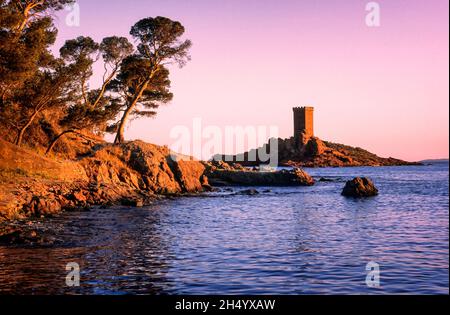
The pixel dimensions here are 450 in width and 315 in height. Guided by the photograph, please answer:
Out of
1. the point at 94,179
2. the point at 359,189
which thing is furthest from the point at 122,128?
the point at 359,189

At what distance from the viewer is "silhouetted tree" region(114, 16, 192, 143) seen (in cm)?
4584

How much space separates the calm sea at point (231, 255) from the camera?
1188cm

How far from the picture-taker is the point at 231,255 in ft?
52.6

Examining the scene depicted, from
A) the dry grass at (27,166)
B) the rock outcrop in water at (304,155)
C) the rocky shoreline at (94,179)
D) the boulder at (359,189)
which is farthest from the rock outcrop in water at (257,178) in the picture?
the rock outcrop in water at (304,155)

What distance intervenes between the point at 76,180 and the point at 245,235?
722 inches

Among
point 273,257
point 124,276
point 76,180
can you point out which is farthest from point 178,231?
point 76,180

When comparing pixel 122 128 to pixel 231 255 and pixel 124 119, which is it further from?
pixel 231 255

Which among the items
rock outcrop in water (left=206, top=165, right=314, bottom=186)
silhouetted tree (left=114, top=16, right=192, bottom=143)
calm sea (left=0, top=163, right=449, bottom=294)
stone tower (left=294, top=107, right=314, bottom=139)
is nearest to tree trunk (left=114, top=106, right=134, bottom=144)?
silhouetted tree (left=114, top=16, right=192, bottom=143)

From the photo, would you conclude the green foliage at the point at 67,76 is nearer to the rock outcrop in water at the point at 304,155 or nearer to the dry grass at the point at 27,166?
the dry grass at the point at 27,166

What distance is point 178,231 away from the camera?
22.2 metres

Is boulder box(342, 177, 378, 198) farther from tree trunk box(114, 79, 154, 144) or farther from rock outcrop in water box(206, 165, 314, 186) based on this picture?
tree trunk box(114, 79, 154, 144)
